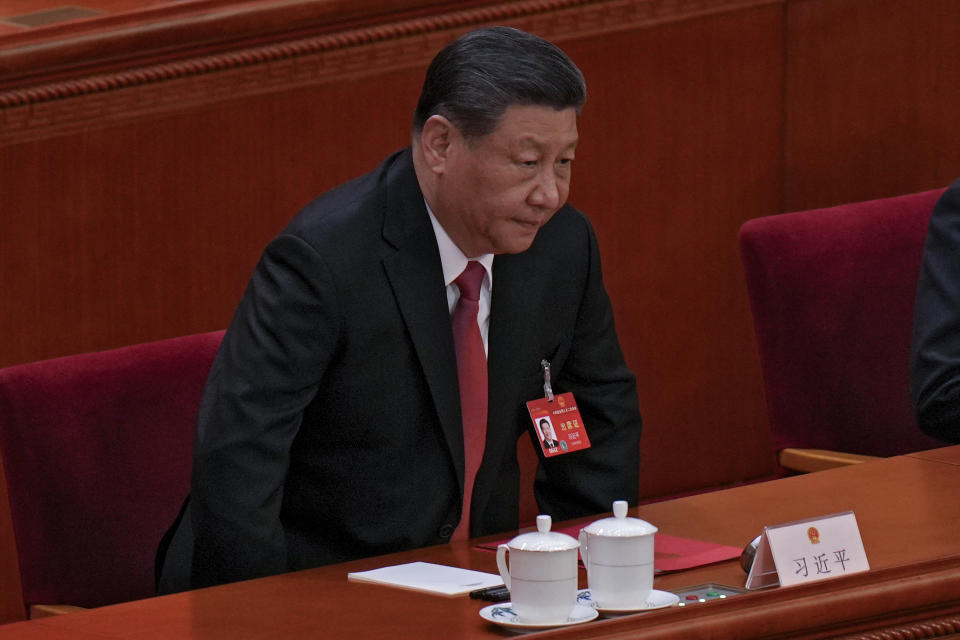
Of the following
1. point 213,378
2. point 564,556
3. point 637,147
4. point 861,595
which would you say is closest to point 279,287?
point 213,378

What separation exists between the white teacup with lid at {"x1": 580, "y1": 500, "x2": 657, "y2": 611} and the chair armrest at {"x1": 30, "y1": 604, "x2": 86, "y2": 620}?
33.1 inches

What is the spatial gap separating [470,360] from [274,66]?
1.05 meters

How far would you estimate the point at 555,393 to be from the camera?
2.55 m

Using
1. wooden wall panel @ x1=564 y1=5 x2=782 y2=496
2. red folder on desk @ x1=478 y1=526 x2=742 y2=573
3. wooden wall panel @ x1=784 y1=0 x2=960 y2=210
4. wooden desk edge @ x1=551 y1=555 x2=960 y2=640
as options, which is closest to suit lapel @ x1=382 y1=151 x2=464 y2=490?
red folder on desk @ x1=478 y1=526 x2=742 y2=573

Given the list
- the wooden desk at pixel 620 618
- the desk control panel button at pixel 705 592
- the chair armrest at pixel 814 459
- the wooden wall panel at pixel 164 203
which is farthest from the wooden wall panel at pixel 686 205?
the desk control panel button at pixel 705 592

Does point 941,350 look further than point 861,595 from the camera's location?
Yes

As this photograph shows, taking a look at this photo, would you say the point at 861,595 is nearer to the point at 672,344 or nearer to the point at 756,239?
the point at 756,239

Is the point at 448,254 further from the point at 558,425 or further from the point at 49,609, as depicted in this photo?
the point at 49,609

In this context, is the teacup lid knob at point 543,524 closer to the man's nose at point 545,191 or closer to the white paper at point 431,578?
the white paper at point 431,578

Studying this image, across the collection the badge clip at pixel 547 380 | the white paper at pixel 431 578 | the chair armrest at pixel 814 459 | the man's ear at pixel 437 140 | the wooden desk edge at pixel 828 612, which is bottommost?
the wooden desk edge at pixel 828 612

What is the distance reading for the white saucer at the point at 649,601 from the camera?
1803 mm

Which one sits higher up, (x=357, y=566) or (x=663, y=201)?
(x=663, y=201)

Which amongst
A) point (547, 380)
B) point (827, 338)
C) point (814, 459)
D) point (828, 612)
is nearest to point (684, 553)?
point (828, 612)

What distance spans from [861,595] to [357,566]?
1.99 feet
